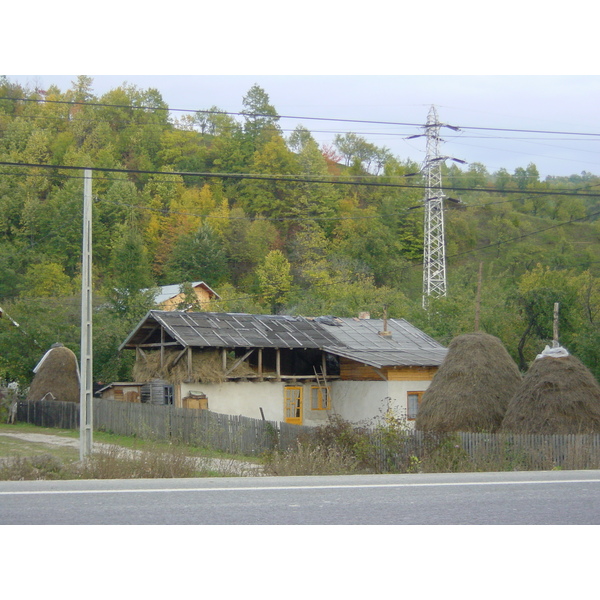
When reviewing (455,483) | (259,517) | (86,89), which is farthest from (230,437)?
(86,89)

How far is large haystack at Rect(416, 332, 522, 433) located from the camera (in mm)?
23422

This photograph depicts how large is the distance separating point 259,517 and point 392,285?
74.4 metres

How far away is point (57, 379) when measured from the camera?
39531mm

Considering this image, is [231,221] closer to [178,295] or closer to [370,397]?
[178,295]

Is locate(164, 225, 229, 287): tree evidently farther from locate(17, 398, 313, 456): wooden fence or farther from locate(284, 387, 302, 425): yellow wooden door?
locate(284, 387, 302, 425): yellow wooden door

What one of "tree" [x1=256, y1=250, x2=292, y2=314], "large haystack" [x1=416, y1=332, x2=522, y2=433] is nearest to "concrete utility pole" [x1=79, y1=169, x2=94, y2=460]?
"large haystack" [x1=416, y1=332, x2=522, y2=433]

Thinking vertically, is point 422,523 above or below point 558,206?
below

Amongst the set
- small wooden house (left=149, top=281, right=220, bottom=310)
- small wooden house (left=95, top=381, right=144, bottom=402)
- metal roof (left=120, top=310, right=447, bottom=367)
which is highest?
small wooden house (left=149, top=281, right=220, bottom=310)

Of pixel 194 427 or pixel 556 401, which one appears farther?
pixel 194 427

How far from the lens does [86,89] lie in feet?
323

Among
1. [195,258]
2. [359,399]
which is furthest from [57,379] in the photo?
[195,258]

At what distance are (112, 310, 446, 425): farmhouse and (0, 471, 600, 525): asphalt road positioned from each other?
2053 centimetres

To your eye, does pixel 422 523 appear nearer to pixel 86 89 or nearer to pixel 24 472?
pixel 24 472

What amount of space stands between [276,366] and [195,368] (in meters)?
4.09
